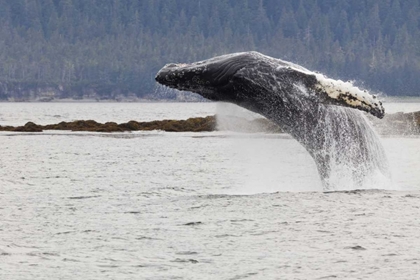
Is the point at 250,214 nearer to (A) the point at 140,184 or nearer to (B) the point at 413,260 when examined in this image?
(B) the point at 413,260

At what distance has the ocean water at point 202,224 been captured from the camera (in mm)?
8547

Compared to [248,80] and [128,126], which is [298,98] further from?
[128,126]

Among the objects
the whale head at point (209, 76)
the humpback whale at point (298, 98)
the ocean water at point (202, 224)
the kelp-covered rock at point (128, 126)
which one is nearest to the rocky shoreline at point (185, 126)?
the kelp-covered rock at point (128, 126)

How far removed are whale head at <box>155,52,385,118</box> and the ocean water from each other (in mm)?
754

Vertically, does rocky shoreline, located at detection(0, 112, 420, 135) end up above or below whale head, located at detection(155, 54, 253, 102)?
below

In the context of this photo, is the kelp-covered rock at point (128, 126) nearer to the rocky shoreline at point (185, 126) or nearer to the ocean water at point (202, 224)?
the rocky shoreline at point (185, 126)

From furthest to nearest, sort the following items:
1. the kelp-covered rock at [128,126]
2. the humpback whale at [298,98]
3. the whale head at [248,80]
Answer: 1. the kelp-covered rock at [128,126]
2. the whale head at [248,80]
3. the humpback whale at [298,98]

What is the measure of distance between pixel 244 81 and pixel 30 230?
353 centimetres

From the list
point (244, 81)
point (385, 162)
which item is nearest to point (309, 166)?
point (385, 162)

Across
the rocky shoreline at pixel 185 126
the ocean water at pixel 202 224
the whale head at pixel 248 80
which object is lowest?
the ocean water at pixel 202 224

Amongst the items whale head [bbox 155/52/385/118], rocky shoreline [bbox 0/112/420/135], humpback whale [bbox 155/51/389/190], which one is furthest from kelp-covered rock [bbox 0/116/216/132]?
whale head [bbox 155/52/385/118]

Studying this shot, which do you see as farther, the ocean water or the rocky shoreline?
the rocky shoreline

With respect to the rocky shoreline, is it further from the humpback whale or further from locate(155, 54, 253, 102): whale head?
locate(155, 54, 253, 102): whale head

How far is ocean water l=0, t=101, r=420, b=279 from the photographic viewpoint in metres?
8.55
